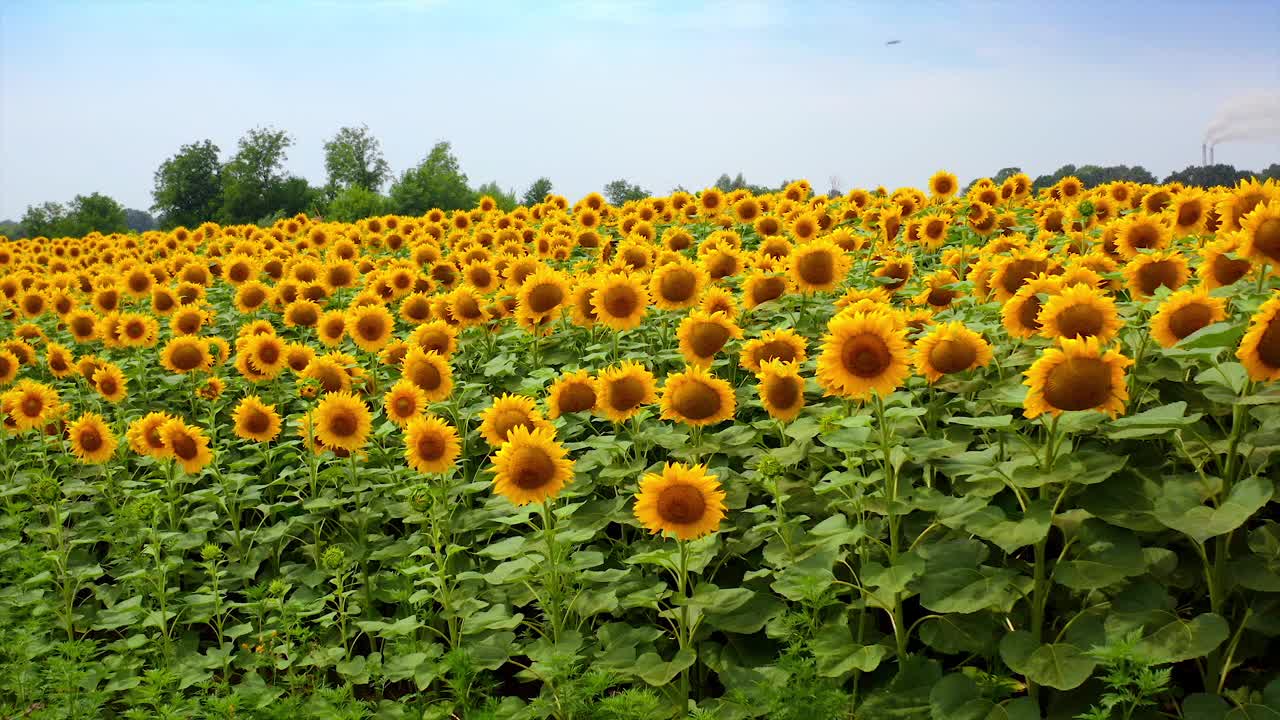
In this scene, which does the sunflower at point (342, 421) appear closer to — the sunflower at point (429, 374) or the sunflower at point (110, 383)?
the sunflower at point (429, 374)

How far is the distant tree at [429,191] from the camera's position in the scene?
137 feet

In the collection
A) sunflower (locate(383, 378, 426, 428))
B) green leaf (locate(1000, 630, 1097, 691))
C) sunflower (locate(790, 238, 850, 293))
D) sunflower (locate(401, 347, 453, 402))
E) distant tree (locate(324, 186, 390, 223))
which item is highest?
distant tree (locate(324, 186, 390, 223))

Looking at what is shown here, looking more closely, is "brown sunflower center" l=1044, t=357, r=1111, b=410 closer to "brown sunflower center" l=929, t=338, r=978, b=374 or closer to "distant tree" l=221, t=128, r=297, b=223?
"brown sunflower center" l=929, t=338, r=978, b=374

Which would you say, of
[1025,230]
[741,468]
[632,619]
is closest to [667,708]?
[632,619]

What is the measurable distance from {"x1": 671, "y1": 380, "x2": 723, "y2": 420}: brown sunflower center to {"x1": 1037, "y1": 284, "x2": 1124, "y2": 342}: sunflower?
1579 mm

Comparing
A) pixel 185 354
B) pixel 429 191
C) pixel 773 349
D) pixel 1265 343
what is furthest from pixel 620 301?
pixel 429 191

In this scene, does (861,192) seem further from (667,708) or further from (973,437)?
(667,708)

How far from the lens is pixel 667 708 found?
4.38 metres

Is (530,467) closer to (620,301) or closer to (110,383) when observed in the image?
(620,301)

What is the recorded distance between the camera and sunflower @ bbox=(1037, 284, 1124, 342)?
4.16 metres

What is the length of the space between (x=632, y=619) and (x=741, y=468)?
1.18 meters

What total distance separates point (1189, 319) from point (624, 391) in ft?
8.88

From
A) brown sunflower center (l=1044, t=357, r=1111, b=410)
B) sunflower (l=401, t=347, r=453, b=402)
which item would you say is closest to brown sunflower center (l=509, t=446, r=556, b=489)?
sunflower (l=401, t=347, r=453, b=402)

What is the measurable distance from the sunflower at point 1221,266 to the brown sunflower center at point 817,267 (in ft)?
7.19
